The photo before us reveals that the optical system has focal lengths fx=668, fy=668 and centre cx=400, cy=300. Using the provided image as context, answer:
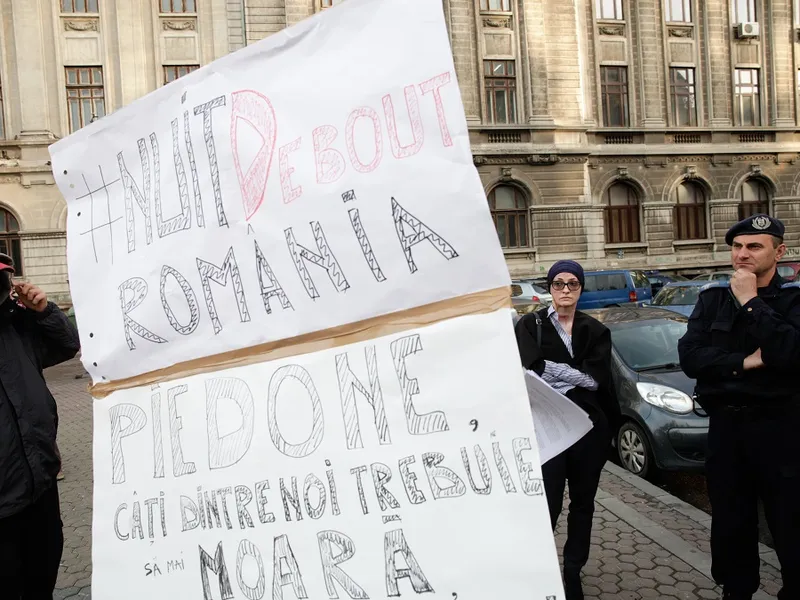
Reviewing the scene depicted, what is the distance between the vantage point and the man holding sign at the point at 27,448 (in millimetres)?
2611

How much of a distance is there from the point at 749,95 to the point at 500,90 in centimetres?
1237

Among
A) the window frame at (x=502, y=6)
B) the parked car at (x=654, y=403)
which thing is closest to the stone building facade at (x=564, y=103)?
the window frame at (x=502, y=6)

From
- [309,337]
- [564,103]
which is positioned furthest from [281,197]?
[564,103]

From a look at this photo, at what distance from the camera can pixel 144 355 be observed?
235cm

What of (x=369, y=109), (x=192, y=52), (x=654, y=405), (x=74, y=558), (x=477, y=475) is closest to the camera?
(x=477, y=475)

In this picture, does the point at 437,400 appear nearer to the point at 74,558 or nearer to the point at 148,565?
the point at 148,565

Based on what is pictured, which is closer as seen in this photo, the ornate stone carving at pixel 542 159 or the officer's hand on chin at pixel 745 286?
the officer's hand on chin at pixel 745 286

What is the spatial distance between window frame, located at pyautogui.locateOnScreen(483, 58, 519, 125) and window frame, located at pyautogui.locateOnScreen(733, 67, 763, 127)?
10.9 meters

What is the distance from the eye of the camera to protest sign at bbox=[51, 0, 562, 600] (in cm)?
175

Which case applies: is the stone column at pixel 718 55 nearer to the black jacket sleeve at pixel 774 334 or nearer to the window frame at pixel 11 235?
the window frame at pixel 11 235

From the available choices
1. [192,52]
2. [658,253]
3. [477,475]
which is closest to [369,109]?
[477,475]

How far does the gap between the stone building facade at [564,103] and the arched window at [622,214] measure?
68mm

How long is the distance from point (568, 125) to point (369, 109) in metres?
28.9

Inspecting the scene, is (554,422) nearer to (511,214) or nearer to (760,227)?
(760,227)
